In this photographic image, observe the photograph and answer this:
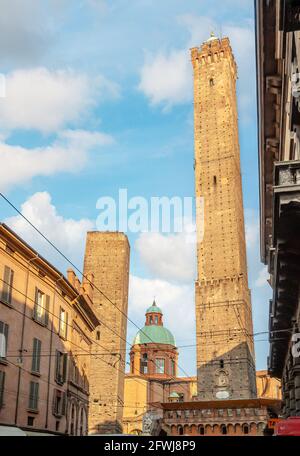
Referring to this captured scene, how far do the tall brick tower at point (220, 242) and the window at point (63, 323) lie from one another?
24.2 metres

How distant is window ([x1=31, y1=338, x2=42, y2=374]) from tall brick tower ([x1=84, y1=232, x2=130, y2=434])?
71.8 feet

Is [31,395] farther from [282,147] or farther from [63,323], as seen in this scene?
[282,147]

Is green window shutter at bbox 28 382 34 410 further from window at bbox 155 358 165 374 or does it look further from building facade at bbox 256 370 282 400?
window at bbox 155 358 165 374

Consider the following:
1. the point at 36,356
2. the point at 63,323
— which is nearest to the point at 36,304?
the point at 36,356

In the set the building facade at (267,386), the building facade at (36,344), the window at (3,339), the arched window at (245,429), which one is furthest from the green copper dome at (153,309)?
the window at (3,339)

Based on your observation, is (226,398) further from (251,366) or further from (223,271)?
(223,271)

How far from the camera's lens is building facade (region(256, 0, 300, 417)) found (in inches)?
366

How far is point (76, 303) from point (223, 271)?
1005 inches

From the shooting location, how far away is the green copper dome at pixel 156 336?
8300 cm

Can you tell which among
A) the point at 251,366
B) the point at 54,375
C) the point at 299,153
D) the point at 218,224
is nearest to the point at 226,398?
the point at 251,366

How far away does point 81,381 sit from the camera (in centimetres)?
3062

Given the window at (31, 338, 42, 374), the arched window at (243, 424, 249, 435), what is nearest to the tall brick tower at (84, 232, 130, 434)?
the arched window at (243, 424, 249, 435)

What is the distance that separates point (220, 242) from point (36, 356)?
33660 millimetres

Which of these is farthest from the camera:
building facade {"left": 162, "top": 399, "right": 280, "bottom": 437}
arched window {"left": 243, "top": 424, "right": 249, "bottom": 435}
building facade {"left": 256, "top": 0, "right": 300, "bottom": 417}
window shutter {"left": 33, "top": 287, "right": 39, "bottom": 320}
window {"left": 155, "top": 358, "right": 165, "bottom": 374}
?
window {"left": 155, "top": 358, "right": 165, "bottom": 374}
